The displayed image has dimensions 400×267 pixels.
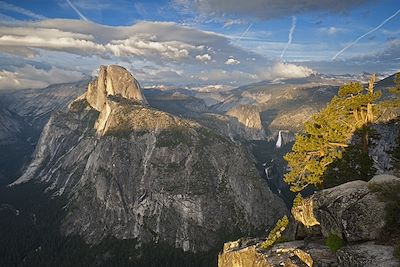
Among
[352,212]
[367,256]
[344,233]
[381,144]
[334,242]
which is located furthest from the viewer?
[381,144]

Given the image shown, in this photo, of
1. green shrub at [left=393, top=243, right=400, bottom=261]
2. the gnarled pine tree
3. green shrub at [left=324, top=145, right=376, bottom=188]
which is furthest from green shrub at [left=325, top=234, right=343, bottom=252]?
the gnarled pine tree

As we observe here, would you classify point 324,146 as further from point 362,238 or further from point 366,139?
point 362,238

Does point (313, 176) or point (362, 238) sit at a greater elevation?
point (313, 176)

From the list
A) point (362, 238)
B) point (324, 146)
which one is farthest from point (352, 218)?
point (324, 146)

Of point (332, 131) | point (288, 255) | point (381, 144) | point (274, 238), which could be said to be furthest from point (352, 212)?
point (381, 144)

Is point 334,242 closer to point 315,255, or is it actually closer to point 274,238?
point 315,255

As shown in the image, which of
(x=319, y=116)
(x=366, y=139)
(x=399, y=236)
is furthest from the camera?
(x=319, y=116)
